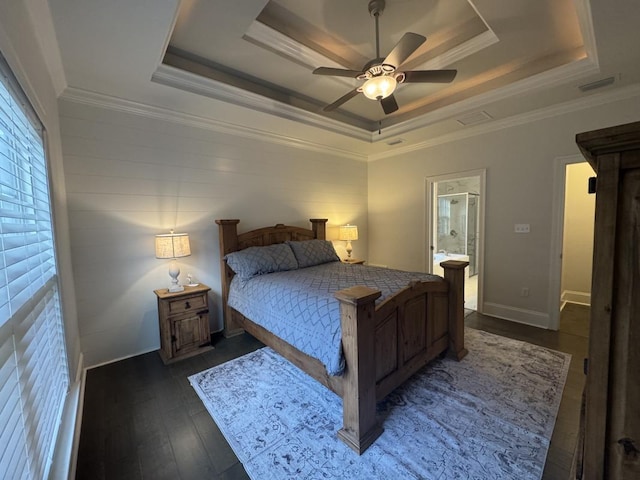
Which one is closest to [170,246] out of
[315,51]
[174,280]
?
[174,280]

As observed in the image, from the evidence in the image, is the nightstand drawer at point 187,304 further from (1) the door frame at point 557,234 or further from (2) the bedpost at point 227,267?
(1) the door frame at point 557,234

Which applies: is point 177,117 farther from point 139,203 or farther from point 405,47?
point 405,47

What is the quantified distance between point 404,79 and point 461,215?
4.85 meters

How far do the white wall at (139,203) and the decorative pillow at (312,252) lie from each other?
650 millimetres

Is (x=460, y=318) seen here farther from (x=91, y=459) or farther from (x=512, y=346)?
(x=91, y=459)

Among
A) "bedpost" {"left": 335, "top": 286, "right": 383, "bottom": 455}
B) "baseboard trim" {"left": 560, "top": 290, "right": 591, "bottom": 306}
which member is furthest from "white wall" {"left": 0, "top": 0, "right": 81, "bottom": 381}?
"baseboard trim" {"left": 560, "top": 290, "right": 591, "bottom": 306}

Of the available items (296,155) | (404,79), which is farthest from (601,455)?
(296,155)

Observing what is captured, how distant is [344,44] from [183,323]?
3128 mm

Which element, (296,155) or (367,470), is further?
(296,155)

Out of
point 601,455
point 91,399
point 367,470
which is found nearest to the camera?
point 601,455

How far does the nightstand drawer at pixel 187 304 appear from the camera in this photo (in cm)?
275

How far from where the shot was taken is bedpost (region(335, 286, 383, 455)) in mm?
1633

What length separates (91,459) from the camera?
165 cm

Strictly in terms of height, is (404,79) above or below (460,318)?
above
